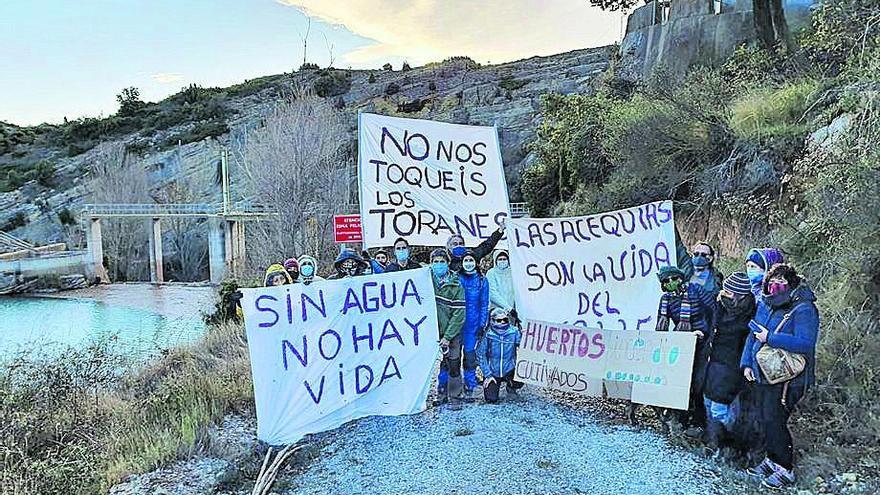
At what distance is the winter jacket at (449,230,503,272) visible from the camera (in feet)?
21.5

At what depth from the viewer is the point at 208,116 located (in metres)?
91.3

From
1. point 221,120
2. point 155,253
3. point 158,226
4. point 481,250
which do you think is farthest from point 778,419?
point 221,120

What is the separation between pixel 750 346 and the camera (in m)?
4.83

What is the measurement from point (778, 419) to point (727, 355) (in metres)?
0.60

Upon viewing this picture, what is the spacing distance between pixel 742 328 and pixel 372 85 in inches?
3462

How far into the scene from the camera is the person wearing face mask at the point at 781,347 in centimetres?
446

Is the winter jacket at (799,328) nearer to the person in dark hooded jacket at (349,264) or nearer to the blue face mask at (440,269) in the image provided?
the blue face mask at (440,269)

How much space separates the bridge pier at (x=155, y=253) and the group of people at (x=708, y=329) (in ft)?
154

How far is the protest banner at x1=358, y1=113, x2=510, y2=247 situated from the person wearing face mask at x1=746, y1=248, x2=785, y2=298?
114 inches

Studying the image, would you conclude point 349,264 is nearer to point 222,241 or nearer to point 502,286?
point 502,286

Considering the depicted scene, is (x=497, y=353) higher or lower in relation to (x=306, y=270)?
lower

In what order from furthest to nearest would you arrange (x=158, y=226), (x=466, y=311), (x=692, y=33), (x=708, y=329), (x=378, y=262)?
(x=158, y=226)
(x=692, y=33)
(x=378, y=262)
(x=466, y=311)
(x=708, y=329)

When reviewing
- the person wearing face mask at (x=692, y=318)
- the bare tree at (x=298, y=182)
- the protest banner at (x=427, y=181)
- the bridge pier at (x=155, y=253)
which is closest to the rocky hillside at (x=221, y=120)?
the bridge pier at (x=155, y=253)

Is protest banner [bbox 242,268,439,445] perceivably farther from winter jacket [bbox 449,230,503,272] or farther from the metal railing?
the metal railing
